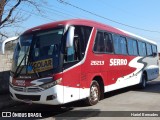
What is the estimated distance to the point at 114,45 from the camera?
12938 mm

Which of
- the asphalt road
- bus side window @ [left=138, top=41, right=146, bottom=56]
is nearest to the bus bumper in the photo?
the asphalt road

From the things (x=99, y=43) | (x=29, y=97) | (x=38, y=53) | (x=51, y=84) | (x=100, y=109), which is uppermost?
(x=99, y=43)

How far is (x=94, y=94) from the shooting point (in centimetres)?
1076

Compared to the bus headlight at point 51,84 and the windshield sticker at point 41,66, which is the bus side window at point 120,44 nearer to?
the windshield sticker at point 41,66

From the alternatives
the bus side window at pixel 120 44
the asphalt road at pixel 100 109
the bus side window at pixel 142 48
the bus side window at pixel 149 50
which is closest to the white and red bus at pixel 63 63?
the asphalt road at pixel 100 109

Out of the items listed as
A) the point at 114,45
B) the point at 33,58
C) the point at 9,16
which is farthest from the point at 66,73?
the point at 9,16

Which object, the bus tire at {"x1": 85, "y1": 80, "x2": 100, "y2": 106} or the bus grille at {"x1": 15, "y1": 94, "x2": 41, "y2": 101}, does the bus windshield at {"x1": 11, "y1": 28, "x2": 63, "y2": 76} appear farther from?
the bus tire at {"x1": 85, "y1": 80, "x2": 100, "y2": 106}

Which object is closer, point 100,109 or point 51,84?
point 51,84

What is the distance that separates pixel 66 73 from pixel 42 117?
1.55 meters

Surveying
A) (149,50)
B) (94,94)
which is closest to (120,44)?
(94,94)

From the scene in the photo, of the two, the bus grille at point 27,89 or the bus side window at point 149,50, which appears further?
the bus side window at point 149,50

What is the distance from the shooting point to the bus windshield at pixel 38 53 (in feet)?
29.4

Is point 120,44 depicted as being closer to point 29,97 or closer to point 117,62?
point 117,62

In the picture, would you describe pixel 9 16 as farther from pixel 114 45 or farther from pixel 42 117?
pixel 42 117
